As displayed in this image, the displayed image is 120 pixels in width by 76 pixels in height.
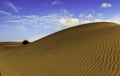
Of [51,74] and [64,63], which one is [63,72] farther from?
[64,63]

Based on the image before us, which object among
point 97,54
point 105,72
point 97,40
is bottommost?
point 105,72

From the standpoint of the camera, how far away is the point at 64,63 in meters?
10.5

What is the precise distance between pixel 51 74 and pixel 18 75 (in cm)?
173

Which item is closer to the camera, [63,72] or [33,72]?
[63,72]

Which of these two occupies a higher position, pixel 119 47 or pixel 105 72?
pixel 119 47

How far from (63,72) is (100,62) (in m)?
1.83

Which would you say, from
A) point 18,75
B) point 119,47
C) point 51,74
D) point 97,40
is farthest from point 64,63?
point 97,40

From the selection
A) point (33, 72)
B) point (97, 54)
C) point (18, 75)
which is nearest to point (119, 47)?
A: point (97, 54)

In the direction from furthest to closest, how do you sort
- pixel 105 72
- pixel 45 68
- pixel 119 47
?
1. pixel 119 47
2. pixel 45 68
3. pixel 105 72

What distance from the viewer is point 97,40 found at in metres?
13.5

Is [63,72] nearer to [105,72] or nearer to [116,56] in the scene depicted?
[105,72]

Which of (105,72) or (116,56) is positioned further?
(116,56)

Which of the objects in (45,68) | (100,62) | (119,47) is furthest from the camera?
(119,47)

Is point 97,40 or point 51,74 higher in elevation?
point 97,40
